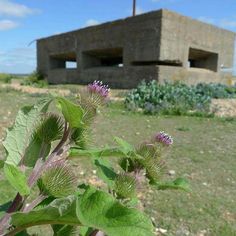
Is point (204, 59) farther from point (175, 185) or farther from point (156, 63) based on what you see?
point (175, 185)

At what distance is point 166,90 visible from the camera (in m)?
11.1

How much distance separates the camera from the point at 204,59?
18.7m

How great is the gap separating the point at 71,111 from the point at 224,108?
1053 centimetres

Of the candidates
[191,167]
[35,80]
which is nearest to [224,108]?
[191,167]

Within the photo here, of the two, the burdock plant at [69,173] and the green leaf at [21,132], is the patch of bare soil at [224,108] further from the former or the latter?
the green leaf at [21,132]

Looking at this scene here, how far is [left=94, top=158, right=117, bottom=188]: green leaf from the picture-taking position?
1.14 meters

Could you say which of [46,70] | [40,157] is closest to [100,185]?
[40,157]

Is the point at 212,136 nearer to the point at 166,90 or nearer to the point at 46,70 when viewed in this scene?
the point at 166,90

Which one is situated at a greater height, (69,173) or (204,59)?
(204,59)

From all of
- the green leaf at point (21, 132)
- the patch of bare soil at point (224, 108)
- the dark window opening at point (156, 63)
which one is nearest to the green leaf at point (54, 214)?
the green leaf at point (21, 132)

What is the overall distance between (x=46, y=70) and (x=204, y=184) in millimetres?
18287

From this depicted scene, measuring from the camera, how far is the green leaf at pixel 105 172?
114 cm

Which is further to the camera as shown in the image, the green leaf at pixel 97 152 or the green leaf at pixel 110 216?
the green leaf at pixel 97 152

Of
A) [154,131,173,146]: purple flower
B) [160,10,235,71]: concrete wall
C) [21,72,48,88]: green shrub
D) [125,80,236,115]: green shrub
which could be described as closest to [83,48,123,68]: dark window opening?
[21,72,48,88]: green shrub
